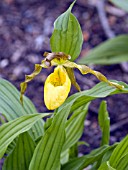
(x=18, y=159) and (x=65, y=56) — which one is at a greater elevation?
(x=65, y=56)

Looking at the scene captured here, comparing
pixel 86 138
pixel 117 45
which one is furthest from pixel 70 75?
pixel 117 45

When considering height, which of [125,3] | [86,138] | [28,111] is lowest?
[86,138]

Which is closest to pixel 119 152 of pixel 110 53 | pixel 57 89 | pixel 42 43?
pixel 57 89

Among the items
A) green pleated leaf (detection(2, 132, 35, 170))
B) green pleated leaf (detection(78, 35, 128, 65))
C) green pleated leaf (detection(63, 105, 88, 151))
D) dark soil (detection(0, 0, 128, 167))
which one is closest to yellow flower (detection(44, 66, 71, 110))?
green pleated leaf (detection(2, 132, 35, 170))

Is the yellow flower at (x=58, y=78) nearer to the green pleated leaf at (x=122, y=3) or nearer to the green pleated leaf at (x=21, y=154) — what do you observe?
the green pleated leaf at (x=21, y=154)

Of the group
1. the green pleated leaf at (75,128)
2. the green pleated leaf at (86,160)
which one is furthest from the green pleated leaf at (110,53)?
the green pleated leaf at (86,160)

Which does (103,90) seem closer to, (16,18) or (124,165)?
(124,165)
